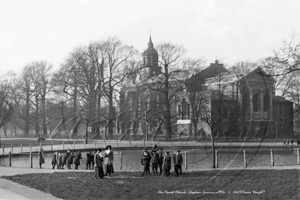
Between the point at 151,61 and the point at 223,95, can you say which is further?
the point at 223,95

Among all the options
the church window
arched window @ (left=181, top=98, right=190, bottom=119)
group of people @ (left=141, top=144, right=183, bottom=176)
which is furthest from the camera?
the church window

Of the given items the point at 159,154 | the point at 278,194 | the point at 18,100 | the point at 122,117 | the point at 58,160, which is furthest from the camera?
A: the point at 18,100

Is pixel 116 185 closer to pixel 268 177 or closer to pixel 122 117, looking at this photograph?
pixel 268 177

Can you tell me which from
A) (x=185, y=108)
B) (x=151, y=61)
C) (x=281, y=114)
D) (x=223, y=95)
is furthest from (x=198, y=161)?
(x=281, y=114)

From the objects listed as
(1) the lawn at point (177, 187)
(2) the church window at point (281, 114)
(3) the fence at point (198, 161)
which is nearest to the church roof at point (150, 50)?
(1) the lawn at point (177, 187)

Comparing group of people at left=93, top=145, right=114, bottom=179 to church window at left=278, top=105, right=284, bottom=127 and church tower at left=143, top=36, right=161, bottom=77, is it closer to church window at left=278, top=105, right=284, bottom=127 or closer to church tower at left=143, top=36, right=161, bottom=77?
church tower at left=143, top=36, right=161, bottom=77

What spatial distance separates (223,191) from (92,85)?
617 inches

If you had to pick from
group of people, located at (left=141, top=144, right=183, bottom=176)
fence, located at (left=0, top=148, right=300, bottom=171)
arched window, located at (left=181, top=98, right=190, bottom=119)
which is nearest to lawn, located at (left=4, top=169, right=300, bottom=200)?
group of people, located at (left=141, top=144, right=183, bottom=176)

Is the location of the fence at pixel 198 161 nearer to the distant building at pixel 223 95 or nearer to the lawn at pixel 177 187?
the distant building at pixel 223 95

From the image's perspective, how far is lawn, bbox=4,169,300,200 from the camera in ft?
40.1

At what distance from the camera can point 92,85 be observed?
26.6 m

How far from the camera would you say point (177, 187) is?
13.7 metres

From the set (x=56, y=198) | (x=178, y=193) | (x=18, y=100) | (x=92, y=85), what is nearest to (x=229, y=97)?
(x=92, y=85)

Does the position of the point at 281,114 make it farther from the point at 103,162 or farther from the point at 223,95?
the point at 103,162
